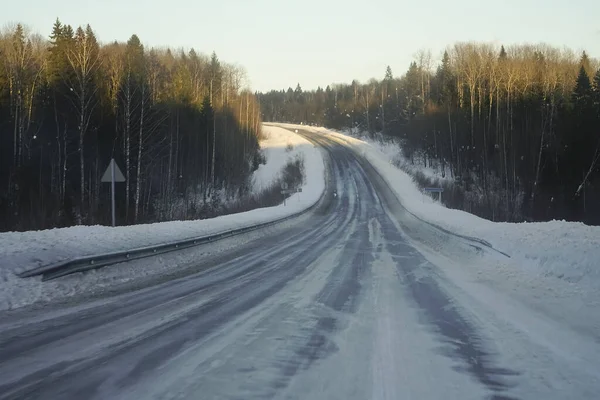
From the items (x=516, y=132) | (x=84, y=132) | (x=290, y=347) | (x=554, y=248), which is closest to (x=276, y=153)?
(x=516, y=132)

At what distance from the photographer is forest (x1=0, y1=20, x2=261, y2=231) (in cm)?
3800

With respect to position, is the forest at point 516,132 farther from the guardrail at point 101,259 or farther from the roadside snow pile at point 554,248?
the guardrail at point 101,259

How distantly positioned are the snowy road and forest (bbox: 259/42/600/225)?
38.1 m

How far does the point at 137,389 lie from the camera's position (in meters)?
4.90

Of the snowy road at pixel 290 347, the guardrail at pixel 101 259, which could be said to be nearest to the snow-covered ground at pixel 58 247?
the guardrail at pixel 101 259

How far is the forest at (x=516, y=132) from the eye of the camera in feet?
161

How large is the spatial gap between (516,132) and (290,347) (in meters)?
57.3

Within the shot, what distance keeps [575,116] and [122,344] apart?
54336 mm

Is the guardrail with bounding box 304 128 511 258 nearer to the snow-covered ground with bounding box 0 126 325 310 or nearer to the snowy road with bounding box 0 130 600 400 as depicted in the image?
the snowy road with bounding box 0 130 600 400

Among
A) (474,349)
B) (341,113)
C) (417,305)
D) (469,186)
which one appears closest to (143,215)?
(417,305)

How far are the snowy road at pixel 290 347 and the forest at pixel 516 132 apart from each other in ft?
125

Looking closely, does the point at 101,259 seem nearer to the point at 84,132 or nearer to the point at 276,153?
the point at 84,132

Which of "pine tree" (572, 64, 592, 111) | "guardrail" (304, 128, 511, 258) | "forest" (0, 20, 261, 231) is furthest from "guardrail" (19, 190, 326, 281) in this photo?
"pine tree" (572, 64, 592, 111)

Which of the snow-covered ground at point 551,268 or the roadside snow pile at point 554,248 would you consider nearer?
the snow-covered ground at point 551,268
